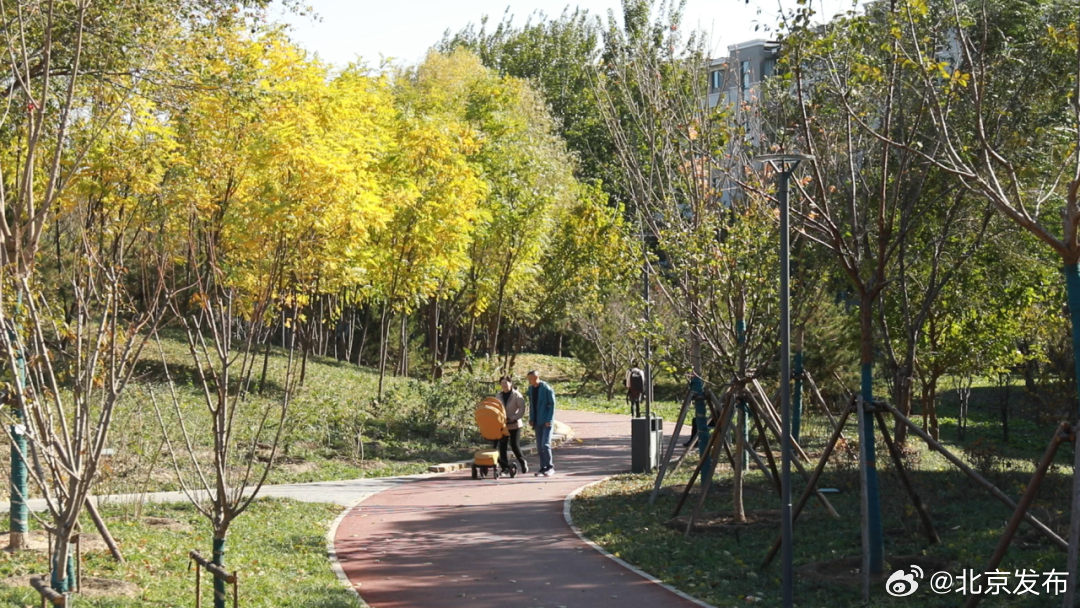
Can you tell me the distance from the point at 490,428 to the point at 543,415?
1010 millimetres

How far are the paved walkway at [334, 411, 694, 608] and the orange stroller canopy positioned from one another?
0.80 meters

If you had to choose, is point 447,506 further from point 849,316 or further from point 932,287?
point 849,316

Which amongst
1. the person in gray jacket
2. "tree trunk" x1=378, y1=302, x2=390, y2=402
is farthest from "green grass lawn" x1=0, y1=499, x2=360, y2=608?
"tree trunk" x1=378, y1=302, x2=390, y2=402

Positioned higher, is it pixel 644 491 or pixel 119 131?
pixel 119 131

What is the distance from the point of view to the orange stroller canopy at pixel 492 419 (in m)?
18.8

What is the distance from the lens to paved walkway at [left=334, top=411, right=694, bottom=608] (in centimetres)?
1013

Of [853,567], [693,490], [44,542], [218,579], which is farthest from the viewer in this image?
[693,490]

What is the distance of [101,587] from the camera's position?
9.29 m

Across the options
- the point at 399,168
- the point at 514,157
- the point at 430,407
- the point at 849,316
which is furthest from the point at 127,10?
the point at 514,157

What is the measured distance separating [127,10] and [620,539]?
898 cm

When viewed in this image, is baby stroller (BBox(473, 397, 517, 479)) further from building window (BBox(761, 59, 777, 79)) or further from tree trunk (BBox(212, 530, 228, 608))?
tree trunk (BBox(212, 530, 228, 608))

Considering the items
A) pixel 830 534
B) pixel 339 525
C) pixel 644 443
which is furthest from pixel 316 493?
pixel 830 534

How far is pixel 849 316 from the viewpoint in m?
25.4

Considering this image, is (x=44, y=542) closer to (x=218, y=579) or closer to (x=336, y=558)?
(x=336, y=558)
